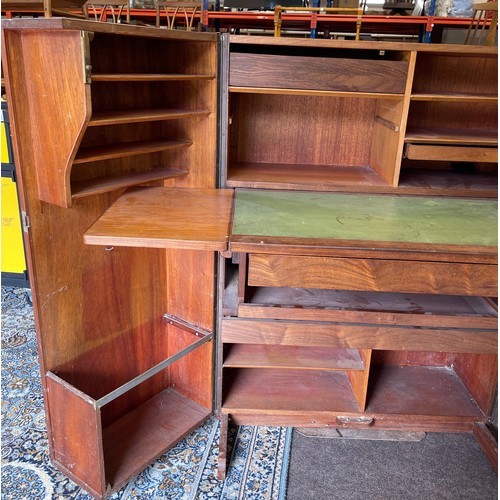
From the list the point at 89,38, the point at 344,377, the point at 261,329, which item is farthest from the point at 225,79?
the point at 344,377

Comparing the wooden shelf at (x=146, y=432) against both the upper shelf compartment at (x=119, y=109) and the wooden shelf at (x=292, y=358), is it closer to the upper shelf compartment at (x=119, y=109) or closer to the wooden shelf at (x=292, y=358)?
the wooden shelf at (x=292, y=358)

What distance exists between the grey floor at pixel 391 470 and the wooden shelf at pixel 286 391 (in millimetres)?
148

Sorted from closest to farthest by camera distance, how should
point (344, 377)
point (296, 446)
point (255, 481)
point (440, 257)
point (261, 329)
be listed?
1. point (440, 257)
2. point (261, 329)
3. point (255, 481)
4. point (296, 446)
5. point (344, 377)

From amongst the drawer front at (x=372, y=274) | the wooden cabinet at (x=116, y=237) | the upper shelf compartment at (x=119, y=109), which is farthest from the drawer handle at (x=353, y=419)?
the upper shelf compartment at (x=119, y=109)

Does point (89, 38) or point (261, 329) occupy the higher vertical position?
point (89, 38)

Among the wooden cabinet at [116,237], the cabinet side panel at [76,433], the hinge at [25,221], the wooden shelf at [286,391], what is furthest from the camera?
the wooden shelf at [286,391]

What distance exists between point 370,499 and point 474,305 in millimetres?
825

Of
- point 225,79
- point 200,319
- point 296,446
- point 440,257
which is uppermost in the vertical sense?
point 225,79

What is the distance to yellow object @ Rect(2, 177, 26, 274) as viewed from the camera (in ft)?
9.81

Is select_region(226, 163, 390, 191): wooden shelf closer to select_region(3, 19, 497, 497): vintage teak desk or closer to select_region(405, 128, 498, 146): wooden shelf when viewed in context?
select_region(3, 19, 497, 497): vintage teak desk

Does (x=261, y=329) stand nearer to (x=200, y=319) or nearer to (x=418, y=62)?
(x=200, y=319)

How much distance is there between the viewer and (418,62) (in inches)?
83.0

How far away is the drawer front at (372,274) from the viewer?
4.95 ft

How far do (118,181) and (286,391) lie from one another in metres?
1.17
